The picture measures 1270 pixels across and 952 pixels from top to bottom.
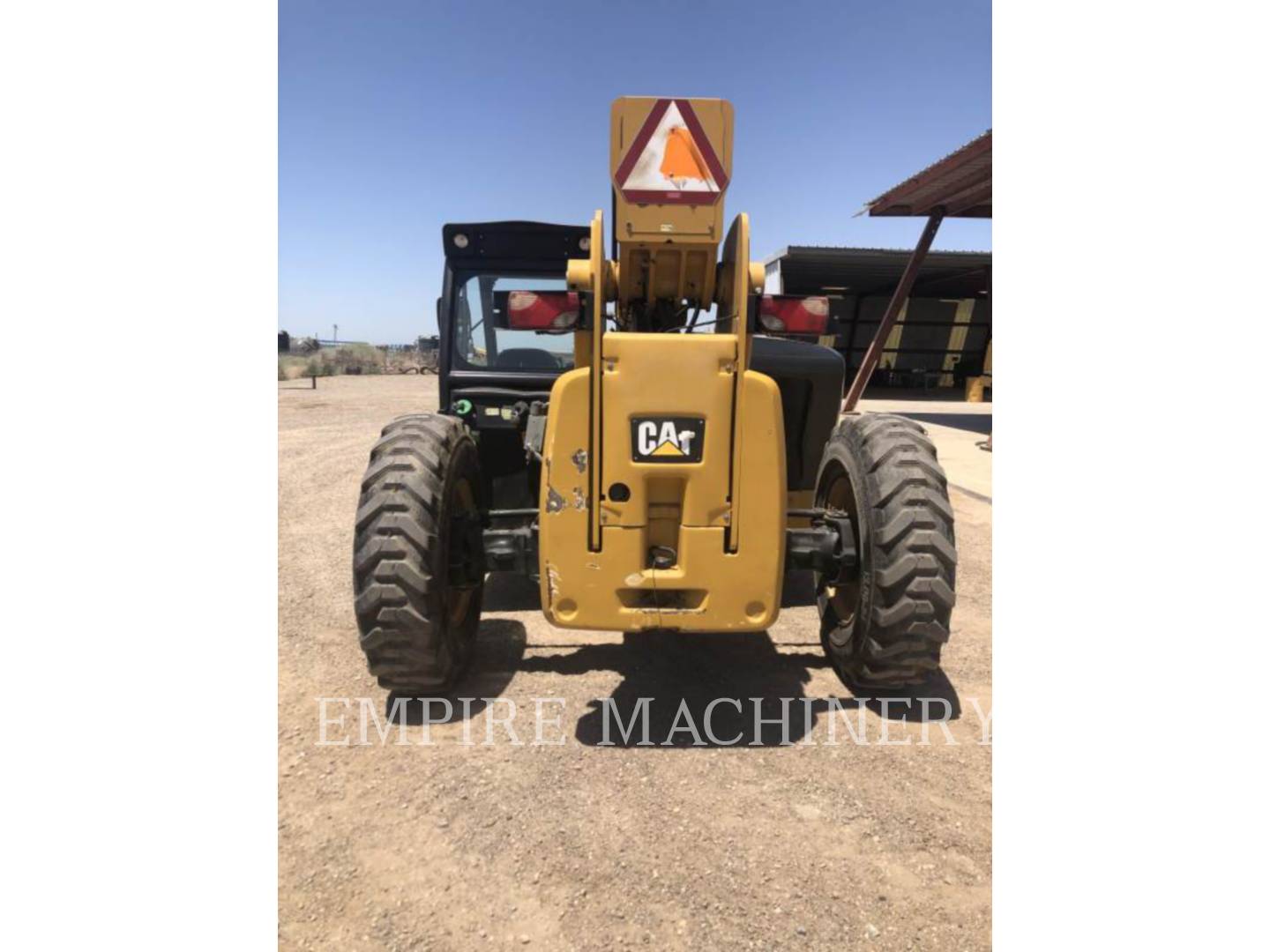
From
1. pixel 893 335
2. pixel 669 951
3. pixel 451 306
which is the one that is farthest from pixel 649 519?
pixel 893 335

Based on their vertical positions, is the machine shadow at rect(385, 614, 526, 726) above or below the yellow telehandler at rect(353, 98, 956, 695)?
below

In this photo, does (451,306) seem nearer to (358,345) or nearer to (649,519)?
(649,519)

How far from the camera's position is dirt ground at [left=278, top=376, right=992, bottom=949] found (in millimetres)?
2111

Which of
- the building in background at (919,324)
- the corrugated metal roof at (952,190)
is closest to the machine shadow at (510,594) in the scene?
the corrugated metal roof at (952,190)

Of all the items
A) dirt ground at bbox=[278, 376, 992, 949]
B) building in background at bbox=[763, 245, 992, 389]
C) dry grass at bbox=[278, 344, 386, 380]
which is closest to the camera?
dirt ground at bbox=[278, 376, 992, 949]

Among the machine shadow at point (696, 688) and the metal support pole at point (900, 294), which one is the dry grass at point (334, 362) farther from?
the machine shadow at point (696, 688)

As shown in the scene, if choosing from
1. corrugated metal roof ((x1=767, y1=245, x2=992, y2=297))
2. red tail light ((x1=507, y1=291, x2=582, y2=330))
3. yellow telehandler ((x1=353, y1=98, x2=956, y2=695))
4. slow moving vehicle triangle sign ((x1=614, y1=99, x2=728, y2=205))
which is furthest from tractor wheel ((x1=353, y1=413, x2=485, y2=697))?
corrugated metal roof ((x1=767, y1=245, x2=992, y2=297))

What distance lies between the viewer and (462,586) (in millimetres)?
3389

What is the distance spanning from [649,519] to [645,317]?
4.47ft

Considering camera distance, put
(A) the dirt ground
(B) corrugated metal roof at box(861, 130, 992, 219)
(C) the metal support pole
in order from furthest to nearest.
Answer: (C) the metal support pole, (B) corrugated metal roof at box(861, 130, 992, 219), (A) the dirt ground

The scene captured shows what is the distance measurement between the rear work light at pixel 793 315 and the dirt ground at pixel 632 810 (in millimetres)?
1771

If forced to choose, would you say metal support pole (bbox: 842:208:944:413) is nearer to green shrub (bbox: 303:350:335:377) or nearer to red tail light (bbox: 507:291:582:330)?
red tail light (bbox: 507:291:582:330)

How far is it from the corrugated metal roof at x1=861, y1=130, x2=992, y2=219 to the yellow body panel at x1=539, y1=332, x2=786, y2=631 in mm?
9943

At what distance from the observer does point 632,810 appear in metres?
2.58
